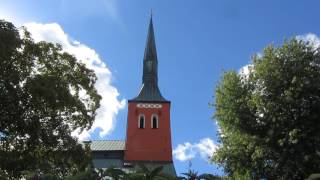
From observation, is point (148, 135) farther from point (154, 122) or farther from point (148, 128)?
point (154, 122)

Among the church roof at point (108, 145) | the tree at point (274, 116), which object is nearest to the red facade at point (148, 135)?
the church roof at point (108, 145)

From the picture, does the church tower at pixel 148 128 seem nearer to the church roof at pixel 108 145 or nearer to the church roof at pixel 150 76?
the church roof at pixel 150 76

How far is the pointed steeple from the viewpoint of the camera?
170 ft

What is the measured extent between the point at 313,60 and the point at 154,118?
95.0 feet

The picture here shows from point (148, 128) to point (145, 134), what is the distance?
0.68 metres

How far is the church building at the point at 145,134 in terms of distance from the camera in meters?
49.1

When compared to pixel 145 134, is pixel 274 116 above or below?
below

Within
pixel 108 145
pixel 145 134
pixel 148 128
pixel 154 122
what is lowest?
pixel 108 145

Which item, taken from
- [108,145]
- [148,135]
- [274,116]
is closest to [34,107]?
[274,116]

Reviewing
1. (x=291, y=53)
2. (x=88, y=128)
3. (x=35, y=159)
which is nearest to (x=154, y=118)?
(x=291, y=53)

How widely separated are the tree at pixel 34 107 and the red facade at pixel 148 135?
31.2 meters

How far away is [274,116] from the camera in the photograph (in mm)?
21906

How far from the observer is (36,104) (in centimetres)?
1655

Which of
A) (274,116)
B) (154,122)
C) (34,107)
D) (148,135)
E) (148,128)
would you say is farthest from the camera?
(154,122)
